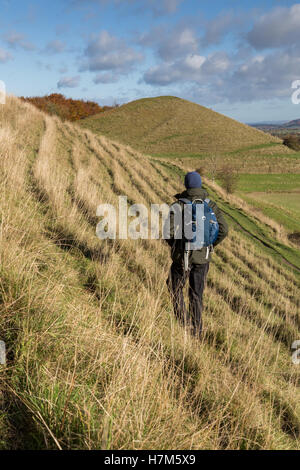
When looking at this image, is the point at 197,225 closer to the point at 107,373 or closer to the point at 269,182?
the point at 107,373

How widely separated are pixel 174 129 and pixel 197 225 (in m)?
88.1

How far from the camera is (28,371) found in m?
2.15

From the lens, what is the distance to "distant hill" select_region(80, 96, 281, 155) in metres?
77.6

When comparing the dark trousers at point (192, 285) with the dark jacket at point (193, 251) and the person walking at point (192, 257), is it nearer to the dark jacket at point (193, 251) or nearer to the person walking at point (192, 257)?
the person walking at point (192, 257)

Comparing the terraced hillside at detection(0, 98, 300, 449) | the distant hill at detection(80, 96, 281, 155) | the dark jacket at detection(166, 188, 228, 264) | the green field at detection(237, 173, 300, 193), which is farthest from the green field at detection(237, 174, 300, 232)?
the distant hill at detection(80, 96, 281, 155)

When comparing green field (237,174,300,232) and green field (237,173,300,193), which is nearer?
green field (237,174,300,232)

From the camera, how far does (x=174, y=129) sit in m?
87.8

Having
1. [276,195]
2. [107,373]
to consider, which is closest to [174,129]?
[276,195]

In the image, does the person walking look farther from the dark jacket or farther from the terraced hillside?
the terraced hillside

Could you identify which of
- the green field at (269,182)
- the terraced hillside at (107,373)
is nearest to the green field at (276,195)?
the green field at (269,182)

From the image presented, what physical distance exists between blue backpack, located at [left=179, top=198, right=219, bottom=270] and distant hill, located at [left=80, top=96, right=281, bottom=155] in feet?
223

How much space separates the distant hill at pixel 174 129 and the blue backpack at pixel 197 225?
68.1 m

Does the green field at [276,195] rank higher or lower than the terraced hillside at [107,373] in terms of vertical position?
higher

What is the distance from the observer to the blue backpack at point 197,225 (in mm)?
4473
